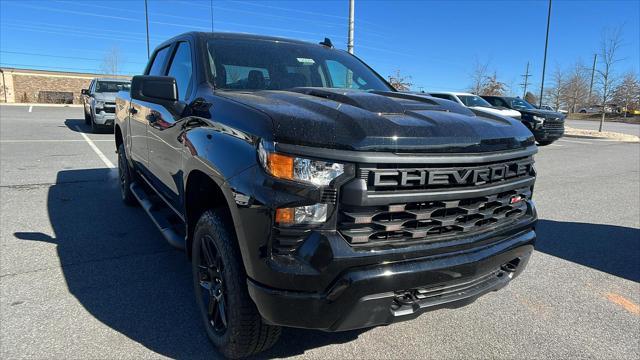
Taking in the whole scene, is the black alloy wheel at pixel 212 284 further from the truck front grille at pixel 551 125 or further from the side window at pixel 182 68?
the truck front grille at pixel 551 125

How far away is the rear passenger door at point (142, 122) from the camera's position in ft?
13.7

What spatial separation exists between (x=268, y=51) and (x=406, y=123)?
5.75 feet

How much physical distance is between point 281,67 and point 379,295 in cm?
209

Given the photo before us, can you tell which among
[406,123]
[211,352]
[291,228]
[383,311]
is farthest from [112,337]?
[406,123]

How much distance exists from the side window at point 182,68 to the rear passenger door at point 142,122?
0.34 metres

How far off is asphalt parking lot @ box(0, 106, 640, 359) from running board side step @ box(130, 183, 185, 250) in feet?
1.36

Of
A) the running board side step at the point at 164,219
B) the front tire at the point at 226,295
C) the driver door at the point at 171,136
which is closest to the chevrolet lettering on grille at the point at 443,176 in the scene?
the front tire at the point at 226,295

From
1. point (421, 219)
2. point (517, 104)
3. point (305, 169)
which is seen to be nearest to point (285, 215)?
point (305, 169)

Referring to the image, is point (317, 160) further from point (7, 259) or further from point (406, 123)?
point (7, 259)

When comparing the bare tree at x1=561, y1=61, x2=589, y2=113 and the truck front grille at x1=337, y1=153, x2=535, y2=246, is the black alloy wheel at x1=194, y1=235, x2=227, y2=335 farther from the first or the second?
the bare tree at x1=561, y1=61, x2=589, y2=113

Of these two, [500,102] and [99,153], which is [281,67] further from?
[500,102]

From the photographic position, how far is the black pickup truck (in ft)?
6.32

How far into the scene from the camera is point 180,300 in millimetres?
3215

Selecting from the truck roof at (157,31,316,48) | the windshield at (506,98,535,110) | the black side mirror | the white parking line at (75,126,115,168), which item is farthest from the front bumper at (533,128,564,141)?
the black side mirror
